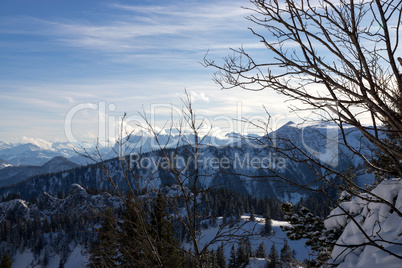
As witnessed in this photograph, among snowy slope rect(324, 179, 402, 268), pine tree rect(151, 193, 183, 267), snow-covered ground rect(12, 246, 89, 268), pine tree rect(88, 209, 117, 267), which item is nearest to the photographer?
snowy slope rect(324, 179, 402, 268)

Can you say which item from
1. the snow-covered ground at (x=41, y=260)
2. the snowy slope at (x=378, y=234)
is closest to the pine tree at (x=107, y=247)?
the snowy slope at (x=378, y=234)

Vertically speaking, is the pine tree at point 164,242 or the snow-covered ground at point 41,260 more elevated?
the pine tree at point 164,242

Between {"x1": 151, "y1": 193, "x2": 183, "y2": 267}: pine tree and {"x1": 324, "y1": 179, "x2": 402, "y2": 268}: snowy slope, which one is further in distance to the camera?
{"x1": 151, "y1": 193, "x2": 183, "y2": 267}: pine tree

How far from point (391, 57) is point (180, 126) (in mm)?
2898

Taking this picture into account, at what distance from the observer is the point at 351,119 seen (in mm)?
2432

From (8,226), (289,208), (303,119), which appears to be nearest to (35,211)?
(8,226)

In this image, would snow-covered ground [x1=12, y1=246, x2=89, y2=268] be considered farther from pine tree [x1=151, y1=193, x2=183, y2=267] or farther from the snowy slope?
the snowy slope

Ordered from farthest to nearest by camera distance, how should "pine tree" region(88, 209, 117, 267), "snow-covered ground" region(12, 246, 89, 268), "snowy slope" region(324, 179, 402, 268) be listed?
1. "snow-covered ground" region(12, 246, 89, 268)
2. "pine tree" region(88, 209, 117, 267)
3. "snowy slope" region(324, 179, 402, 268)

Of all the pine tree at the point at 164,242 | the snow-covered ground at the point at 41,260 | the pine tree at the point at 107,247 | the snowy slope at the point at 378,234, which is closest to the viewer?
the snowy slope at the point at 378,234

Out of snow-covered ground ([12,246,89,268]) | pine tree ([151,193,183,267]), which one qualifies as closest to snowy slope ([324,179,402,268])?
pine tree ([151,193,183,267])

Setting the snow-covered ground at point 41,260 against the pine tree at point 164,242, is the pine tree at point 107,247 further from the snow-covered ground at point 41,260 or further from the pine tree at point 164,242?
the snow-covered ground at point 41,260

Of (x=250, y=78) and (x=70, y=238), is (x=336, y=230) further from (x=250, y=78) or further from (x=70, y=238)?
(x=70, y=238)

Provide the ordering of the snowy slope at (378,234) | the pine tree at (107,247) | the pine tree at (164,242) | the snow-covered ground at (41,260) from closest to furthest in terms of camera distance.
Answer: the snowy slope at (378,234) → the pine tree at (107,247) → the pine tree at (164,242) → the snow-covered ground at (41,260)

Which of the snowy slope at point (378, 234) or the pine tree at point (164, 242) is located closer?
the snowy slope at point (378, 234)
